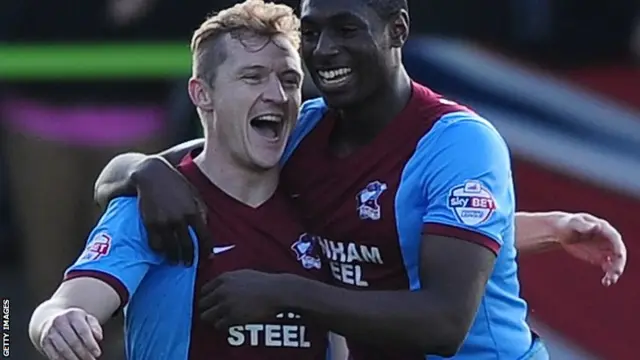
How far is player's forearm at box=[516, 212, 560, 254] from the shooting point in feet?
15.2

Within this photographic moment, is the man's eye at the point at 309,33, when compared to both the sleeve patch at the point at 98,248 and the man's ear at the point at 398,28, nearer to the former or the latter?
the man's ear at the point at 398,28

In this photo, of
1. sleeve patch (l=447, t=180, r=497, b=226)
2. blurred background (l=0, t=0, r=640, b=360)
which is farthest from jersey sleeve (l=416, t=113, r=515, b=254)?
blurred background (l=0, t=0, r=640, b=360)

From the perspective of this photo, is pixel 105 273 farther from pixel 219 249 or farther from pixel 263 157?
pixel 263 157

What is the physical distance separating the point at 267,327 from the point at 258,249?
0.18 meters

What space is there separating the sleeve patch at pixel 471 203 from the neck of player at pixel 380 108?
0.28 metres

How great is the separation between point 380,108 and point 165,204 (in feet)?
1.72

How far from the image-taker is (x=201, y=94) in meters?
4.40

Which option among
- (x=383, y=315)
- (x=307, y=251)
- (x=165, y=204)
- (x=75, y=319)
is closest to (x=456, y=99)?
(x=307, y=251)

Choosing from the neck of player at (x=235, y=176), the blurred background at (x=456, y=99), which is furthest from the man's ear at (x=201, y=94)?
the blurred background at (x=456, y=99)

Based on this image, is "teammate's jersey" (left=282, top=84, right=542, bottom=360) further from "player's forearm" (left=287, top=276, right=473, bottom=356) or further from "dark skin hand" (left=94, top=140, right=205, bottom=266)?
"dark skin hand" (left=94, top=140, right=205, bottom=266)

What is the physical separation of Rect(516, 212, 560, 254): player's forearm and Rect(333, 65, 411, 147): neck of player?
61 cm

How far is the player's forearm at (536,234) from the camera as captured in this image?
4.62 meters

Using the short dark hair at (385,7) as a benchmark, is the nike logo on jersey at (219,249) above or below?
below

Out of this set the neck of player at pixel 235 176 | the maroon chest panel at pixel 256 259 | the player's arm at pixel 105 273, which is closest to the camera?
the player's arm at pixel 105 273
